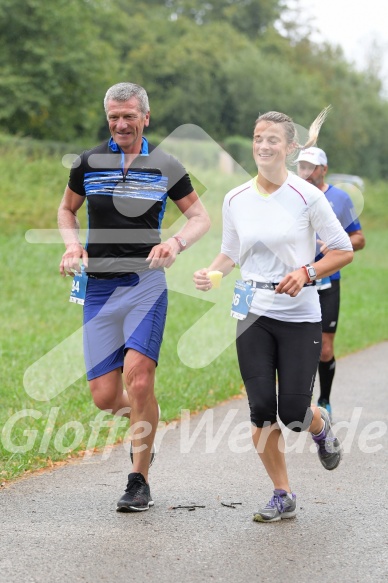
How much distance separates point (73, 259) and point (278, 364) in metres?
1.25

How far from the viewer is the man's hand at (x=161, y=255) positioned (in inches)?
224

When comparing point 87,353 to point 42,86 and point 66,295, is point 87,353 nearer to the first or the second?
point 66,295

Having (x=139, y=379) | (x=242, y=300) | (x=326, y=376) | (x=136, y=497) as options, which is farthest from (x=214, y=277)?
(x=326, y=376)

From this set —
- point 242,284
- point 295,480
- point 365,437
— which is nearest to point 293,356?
point 242,284

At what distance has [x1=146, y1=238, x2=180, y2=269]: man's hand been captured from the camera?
5695mm

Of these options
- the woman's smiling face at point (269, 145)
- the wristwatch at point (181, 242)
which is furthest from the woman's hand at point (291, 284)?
the wristwatch at point (181, 242)

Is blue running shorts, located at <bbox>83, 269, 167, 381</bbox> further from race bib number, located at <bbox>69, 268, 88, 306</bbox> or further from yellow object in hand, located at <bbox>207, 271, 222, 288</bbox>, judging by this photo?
yellow object in hand, located at <bbox>207, 271, 222, 288</bbox>

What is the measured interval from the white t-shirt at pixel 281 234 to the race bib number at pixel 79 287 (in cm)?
92

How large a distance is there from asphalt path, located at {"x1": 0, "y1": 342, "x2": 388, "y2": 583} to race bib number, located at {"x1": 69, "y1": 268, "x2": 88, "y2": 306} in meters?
1.11

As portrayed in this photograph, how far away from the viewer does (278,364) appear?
18.7 ft

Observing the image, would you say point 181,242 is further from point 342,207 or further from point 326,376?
point 326,376

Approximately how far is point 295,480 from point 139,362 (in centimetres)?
148

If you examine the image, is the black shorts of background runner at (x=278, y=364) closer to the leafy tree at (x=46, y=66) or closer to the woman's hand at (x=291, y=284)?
the woman's hand at (x=291, y=284)

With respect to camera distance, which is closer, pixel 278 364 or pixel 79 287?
pixel 278 364
